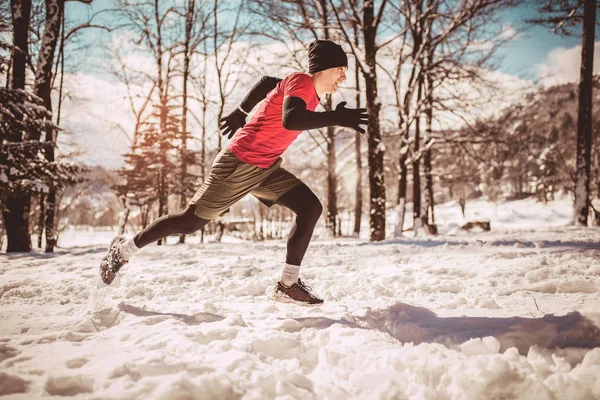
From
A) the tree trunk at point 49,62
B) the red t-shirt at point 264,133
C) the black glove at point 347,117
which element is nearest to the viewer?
the black glove at point 347,117

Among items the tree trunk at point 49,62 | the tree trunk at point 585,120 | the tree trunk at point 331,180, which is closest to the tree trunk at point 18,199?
the tree trunk at point 49,62

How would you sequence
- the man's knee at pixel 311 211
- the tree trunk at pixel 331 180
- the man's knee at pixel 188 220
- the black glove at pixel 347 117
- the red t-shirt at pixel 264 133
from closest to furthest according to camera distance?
the black glove at pixel 347 117 → the red t-shirt at pixel 264 133 → the man's knee at pixel 188 220 → the man's knee at pixel 311 211 → the tree trunk at pixel 331 180

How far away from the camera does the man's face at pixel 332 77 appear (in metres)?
2.29

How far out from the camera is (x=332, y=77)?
7.60 ft

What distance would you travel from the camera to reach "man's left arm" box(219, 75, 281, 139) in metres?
2.67

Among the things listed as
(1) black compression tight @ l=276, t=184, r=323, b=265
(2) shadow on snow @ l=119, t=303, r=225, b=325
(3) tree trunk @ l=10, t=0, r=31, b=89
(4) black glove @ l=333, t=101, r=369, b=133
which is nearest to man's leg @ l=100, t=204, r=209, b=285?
(2) shadow on snow @ l=119, t=303, r=225, b=325

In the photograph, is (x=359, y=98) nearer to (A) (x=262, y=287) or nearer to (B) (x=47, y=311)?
(A) (x=262, y=287)

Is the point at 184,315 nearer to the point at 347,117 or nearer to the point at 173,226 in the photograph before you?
the point at 173,226

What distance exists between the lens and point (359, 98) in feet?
48.6

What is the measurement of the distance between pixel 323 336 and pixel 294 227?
92cm

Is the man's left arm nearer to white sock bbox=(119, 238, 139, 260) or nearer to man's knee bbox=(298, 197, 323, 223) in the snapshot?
man's knee bbox=(298, 197, 323, 223)

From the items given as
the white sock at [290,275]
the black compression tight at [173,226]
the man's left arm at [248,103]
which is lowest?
the white sock at [290,275]

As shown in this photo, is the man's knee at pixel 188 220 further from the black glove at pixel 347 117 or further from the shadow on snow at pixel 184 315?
the black glove at pixel 347 117

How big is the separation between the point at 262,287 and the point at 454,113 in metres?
9.94
